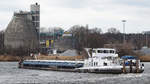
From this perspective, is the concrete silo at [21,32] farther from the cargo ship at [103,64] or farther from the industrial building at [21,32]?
the cargo ship at [103,64]

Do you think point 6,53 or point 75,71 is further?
point 6,53

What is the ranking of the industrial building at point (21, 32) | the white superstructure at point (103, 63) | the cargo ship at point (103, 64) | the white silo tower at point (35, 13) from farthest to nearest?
1. the white silo tower at point (35, 13)
2. the industrial building at point (21, 32)
3. the cargo ship at point (103, 64)
4. the white superstructure at point (103, 63)

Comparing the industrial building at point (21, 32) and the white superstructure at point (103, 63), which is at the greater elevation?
the industrial building at point (21, 32)

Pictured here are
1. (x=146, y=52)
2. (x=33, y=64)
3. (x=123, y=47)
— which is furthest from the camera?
(x=146, y=52)

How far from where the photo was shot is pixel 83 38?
186000 millimetres

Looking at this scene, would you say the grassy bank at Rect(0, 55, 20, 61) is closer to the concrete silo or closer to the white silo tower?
the concrete silo

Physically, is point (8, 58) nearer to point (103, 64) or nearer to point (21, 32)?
point (21, 32)

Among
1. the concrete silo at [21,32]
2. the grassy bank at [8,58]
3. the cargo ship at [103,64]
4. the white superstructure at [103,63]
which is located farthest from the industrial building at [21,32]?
the white superstructure at [103,63]

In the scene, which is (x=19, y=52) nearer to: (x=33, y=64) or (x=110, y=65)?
(x=33, y=64)

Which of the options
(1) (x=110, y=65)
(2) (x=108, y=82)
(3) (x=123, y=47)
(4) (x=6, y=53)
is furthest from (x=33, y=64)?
(4) (x=6, y=53)

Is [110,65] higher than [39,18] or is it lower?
lower

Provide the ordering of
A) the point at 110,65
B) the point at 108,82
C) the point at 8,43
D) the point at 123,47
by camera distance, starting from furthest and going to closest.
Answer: the point at 8,43
the point at 123,47
the point at 110,65
the point at 108,82

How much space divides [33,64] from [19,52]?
6709 cm

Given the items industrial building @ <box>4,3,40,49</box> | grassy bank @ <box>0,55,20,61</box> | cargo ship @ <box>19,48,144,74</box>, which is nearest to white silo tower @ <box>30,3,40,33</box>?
industrial building @ <box>4,3,40,49</box>
